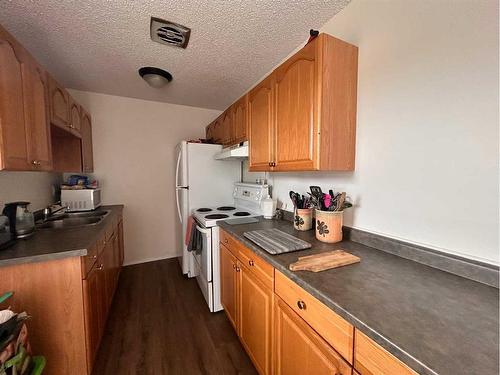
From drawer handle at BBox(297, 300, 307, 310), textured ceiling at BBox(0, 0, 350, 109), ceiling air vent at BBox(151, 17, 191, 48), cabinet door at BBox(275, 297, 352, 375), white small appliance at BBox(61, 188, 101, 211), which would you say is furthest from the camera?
white small appliance at BBox(61, 188, 101, 211)

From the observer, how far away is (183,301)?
2.18m

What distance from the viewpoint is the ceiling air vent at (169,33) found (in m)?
1.46

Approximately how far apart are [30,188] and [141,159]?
1.22 metres

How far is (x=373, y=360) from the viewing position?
0.59 m

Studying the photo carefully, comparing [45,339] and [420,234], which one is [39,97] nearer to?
[45,339]

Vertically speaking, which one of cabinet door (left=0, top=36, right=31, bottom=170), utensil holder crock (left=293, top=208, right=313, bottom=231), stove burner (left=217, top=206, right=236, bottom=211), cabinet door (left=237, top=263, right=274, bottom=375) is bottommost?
cabinet door (left=237, top=263, right=274, bottom=375)

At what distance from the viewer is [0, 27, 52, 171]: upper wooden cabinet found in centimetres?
108

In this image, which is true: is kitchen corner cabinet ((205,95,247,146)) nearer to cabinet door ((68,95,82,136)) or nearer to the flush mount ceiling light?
the flush mount ceiling light

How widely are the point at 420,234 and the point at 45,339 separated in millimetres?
2028

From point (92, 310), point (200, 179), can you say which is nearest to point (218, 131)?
point (200, 179)

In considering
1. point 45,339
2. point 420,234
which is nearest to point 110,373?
point 45,339

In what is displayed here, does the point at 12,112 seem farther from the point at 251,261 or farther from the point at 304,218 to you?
the point at 304,218

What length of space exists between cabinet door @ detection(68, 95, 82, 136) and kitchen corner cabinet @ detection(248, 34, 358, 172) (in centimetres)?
191

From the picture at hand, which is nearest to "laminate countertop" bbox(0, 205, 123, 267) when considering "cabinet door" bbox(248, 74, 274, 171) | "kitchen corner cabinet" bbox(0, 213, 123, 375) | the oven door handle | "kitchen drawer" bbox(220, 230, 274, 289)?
"kitchen corner cabinet" bbox(0, 213, 123, 375)
